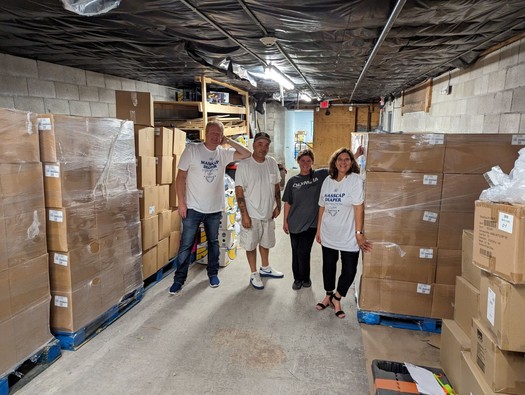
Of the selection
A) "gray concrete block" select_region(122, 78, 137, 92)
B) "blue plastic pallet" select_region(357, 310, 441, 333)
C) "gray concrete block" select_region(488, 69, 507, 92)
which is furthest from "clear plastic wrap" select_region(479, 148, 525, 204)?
"gray concrete block" select_region(122, 78, 137, 92)

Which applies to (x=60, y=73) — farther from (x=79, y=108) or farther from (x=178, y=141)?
(x=178, y=141)

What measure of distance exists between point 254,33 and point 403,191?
1550 millimetres

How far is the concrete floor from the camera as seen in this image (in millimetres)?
2027

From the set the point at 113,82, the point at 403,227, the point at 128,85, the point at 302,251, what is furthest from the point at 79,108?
the point at 403,227

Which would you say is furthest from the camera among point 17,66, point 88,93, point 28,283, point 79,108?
point 88,93

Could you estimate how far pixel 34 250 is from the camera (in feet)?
6.73

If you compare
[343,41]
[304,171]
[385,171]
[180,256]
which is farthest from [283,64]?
[180,256]

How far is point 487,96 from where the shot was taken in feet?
10.3

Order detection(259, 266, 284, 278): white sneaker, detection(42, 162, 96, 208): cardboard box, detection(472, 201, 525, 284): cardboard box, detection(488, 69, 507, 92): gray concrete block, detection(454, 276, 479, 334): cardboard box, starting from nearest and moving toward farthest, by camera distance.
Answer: detection(472, 201, 525, 284): cardboard box < detection(454, 276, 479, 334): cardboard box < detection(42, 162, 96, 208): cardboard box < detection(488, 69, 507, 92): gray concrete block < detection(259, 266, 284, 278): white sneaker

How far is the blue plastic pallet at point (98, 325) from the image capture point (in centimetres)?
232

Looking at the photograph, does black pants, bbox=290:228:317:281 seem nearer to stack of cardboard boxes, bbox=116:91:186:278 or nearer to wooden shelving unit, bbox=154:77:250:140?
stack of cardboard boxes, bbox=116:91:186:278

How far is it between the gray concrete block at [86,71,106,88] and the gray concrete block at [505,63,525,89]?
4069 millimetres

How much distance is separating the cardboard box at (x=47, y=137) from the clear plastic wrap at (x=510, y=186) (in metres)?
2.32

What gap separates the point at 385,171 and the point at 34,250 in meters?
2.28
